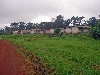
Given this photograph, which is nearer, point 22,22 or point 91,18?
point 91,18

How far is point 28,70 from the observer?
45.7 feet

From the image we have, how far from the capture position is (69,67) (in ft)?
44.9

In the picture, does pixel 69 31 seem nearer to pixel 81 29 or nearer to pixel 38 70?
pixel 81 29

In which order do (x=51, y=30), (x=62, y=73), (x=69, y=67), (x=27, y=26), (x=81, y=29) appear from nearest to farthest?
(x=62, y=73), (x=69, y=67), (x=81, y=29), (x=51, y=30), (x=27, y=26)

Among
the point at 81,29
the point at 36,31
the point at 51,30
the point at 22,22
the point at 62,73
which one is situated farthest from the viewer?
the point at 22,22

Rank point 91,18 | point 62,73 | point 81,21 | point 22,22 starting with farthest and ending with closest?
1. point 22,22
2. point 81,21
3. point 91,18
4. point 62,73

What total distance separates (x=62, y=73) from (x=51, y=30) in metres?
57.6

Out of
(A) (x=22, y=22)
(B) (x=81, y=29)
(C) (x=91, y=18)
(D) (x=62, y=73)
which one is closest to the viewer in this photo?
(D) (x=62, y=73)

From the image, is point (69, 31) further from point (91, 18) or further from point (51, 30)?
point (91, 18)

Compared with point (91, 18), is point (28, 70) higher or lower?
lower

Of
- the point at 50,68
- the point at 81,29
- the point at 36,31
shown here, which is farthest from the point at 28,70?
the point at 36,31

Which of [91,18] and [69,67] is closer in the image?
Result: [69,67]

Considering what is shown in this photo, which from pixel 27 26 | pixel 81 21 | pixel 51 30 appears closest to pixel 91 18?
pixel 81 21

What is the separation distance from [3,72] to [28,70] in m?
1.87
